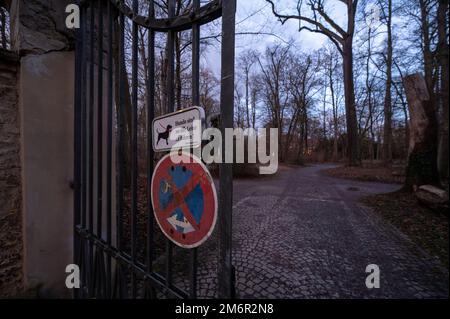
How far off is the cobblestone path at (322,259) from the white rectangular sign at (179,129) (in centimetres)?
127

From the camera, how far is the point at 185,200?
113 cm

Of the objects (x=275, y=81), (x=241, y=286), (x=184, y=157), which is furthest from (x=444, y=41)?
(x=275, y=81)

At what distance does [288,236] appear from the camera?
385 cm

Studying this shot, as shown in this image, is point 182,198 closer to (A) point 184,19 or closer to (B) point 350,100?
(A) point 184,19

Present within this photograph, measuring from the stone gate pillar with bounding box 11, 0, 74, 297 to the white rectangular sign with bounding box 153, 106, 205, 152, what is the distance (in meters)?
1.48

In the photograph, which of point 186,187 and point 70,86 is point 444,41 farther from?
point 70,86

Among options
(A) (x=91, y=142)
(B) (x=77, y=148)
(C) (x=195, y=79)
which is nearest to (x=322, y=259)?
(C) (x=195, y=79)

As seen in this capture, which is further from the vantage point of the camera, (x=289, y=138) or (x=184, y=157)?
(x=289, y=138)

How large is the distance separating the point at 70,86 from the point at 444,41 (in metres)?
2.79

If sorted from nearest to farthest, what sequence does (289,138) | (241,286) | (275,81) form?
1. (241,286)
2. (275,81)
3. (289,138)

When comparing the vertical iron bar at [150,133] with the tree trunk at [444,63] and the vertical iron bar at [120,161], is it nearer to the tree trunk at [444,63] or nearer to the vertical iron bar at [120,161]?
the vertical iron bar at [120,161]

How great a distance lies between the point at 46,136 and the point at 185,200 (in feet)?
5.99

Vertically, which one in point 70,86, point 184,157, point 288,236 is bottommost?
point 288,236

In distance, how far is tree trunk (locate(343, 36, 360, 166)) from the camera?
50.2 feet
